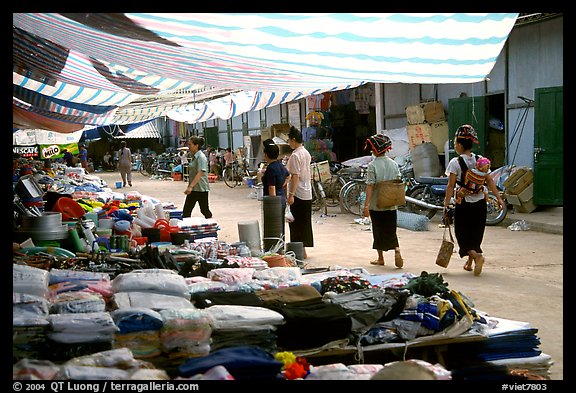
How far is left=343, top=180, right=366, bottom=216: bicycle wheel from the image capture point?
1447 cm

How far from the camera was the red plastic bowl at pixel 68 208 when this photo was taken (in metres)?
7.39

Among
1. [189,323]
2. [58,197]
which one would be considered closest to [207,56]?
[189,323]

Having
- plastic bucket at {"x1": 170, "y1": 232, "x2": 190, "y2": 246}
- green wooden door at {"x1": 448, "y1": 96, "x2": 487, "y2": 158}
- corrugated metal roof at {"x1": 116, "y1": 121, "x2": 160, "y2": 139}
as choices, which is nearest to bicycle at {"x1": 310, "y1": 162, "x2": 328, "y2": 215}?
green wooden door at {"x1": 448, "y1": 96, "x2": 487, "y2": 158}

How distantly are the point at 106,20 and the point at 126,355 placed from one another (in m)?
2.04

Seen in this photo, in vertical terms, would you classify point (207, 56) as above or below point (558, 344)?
above

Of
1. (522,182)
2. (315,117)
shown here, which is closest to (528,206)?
(522,182)

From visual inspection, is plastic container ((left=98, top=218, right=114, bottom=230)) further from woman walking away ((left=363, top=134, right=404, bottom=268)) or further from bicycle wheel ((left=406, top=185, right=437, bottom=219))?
bicycle wheel ((left=406, top=185, right=437, bottom=219))

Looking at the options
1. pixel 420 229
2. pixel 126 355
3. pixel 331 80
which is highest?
pixel 331 80

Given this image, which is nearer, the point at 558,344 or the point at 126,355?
the point at 126,355

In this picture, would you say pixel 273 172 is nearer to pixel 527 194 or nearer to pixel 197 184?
pixel 197 184

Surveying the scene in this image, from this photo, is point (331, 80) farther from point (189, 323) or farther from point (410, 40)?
point (189, 323)

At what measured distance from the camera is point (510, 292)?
6.82 metres

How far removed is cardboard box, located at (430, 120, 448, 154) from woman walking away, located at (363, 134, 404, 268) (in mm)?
7414

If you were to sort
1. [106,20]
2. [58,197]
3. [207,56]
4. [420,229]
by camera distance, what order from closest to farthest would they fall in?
1. [106,20]
2. [207,56]
3. [58,197]
4. [420,229]
